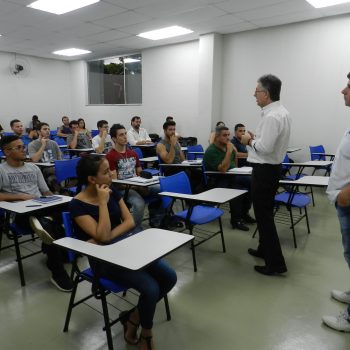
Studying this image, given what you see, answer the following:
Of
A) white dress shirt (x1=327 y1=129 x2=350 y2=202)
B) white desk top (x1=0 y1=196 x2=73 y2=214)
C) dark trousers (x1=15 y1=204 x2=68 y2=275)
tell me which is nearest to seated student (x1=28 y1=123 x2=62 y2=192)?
dark trousers (x1=15 y1=204 x2=68 y2=275)

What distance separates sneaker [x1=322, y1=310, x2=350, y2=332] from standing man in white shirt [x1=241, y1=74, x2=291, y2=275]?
62cm

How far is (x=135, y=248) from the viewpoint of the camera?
1.56 meters

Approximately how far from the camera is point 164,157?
4.09 m

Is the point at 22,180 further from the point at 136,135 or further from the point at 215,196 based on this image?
the point at 136,135

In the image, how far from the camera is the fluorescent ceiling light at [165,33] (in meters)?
6.12

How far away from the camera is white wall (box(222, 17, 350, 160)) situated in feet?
17.7

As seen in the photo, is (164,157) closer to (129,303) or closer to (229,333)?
(129,303)

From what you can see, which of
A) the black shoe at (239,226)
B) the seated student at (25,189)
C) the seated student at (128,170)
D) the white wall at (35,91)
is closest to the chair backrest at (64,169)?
the seated student at (128,170)

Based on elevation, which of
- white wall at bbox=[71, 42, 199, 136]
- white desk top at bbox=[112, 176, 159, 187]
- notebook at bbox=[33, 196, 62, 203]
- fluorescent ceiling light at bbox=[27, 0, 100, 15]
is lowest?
notebook at bbox=[33, 196, 62, 203]

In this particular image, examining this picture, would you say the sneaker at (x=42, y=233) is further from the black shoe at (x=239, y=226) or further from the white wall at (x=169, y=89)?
the white wall at (x=169, y=89)

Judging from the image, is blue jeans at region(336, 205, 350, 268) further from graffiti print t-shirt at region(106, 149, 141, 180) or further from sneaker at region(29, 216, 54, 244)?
graffiti print t-shirt at region(106, 149, 141, 180)

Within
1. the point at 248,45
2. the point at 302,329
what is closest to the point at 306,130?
the point at 248,45

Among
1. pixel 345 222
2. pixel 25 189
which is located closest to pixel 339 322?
pixel 345 222

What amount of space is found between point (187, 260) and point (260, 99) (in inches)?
59.4
